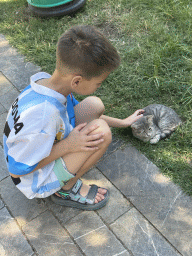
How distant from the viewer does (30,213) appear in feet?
7.71

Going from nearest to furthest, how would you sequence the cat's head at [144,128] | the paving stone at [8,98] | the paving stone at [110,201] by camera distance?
the paving stone at [110,201] < the cat's head at [144,128] < the paving stone at [8,98]

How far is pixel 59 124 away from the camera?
192cm

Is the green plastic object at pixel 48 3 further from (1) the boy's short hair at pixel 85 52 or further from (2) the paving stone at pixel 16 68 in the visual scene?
(1) the boy's short hair at pixel 85 52

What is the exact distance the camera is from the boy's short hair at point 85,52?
5.74 feet

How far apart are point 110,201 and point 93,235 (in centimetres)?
34

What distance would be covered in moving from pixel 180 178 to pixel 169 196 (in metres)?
0.22

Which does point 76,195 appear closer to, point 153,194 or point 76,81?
point 153,194

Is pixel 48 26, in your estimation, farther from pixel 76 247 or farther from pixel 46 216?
pixel 76 247

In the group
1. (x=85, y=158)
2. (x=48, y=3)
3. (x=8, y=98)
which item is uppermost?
(x=48, y=3)

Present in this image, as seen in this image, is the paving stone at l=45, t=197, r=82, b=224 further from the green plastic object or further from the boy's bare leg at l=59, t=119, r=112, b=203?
the green plastic object

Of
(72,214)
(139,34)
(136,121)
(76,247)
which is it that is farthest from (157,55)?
(76,247)

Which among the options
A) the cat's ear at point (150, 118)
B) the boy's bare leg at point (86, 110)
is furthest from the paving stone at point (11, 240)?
the cat's ear at point (150, 118)

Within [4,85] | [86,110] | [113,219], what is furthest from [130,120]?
[4,85]

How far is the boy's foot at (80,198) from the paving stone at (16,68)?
5.95 feet
